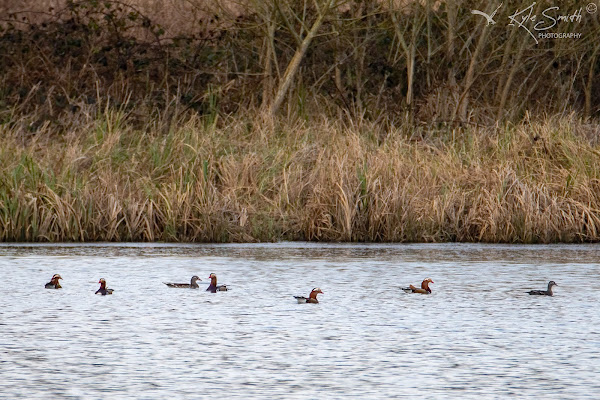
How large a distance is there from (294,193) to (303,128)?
3.39m

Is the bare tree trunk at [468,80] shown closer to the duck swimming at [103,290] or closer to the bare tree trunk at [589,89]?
the bare tree trunk at [589,89]

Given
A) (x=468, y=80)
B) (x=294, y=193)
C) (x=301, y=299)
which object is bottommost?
(x=301, y=299)

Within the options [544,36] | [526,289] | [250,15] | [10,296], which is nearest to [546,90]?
[544,36]

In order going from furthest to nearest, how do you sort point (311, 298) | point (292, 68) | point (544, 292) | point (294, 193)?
point (292, 68) → point (294, 193) → point (544, 292) → point (311, 298)

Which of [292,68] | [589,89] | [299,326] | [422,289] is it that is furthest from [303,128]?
[299,326]

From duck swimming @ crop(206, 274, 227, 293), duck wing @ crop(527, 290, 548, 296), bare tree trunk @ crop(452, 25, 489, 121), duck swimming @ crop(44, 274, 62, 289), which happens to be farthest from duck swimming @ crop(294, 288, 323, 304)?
bare tree trunk @ crop(452, 25, 489, 121)

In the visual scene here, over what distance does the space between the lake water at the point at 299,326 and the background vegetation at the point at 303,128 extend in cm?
112

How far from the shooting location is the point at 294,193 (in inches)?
621

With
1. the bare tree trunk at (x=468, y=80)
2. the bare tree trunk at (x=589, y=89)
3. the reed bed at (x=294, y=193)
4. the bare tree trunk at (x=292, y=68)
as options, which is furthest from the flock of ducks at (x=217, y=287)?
the bare tree trunk at (x=589, y=89)

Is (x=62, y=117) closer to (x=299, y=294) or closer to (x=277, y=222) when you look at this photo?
(x=277, y=222)

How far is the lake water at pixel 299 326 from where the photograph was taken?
698cm

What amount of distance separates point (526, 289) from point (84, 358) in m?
4.78

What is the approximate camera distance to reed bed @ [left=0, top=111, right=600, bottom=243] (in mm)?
14992

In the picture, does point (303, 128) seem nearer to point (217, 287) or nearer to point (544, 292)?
point (217, 287)
